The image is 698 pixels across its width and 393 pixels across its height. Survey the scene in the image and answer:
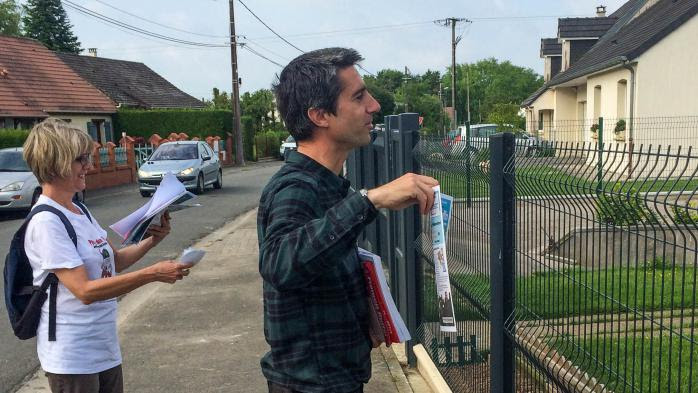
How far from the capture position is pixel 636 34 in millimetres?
23203

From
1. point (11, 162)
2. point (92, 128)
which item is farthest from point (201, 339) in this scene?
point (92, 128)

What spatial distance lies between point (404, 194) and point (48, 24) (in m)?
67.7

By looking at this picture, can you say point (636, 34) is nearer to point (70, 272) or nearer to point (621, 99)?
point (621, 99)

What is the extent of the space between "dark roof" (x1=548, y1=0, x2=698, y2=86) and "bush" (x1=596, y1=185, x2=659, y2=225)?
2038cm

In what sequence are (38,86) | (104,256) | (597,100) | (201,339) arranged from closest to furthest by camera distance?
Answer: (104,256) < (201,339) < (597,100) < (38,86)

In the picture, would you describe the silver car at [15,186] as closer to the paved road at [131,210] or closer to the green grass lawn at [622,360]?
the paved road at [131,210]

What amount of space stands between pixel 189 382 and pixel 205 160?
1477 centimetres

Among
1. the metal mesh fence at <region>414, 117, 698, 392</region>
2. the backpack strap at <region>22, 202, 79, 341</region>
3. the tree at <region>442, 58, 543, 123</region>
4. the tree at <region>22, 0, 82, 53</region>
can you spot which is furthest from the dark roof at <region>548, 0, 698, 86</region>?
the tree at <region>442, 58, 543, 123</region>

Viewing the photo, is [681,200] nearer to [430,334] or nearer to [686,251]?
[686,251]

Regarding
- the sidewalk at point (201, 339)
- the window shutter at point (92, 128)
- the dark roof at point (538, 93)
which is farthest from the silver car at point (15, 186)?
the dark roof at point (538, 93)

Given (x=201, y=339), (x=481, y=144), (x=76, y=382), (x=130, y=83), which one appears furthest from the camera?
(x=130, y=83)

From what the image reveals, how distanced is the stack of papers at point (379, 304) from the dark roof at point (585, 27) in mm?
33717

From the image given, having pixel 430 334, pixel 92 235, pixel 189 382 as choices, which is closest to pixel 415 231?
pixel 430 334

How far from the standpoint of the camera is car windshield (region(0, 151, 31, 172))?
14.6 m
